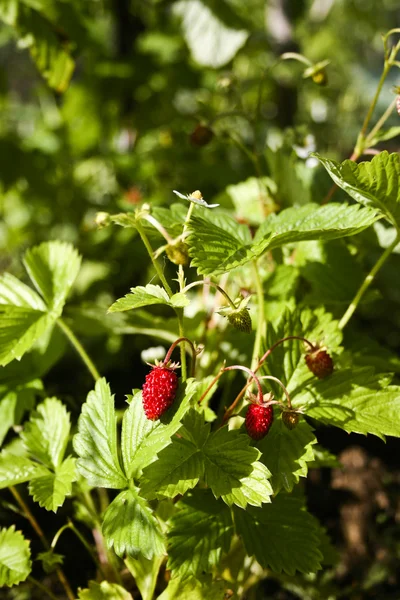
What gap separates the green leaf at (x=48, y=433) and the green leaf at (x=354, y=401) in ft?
1.20

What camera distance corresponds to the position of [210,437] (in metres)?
0.74

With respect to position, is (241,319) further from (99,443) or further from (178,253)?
(99,443)

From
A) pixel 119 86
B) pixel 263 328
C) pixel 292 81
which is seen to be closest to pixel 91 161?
pixel 119 86

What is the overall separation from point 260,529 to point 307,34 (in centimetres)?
401

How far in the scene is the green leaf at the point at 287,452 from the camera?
73cm

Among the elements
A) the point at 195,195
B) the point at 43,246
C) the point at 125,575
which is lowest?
the point at 125,575

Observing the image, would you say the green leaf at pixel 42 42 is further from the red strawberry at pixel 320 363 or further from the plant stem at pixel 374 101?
the red strawberry at pixel 320 363

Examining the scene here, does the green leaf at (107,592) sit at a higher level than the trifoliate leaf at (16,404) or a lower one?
lower

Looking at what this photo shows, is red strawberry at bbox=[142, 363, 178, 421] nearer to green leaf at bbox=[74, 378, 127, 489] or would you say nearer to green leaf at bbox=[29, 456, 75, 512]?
green leaf at bbox=[74, 378, 127, 489]

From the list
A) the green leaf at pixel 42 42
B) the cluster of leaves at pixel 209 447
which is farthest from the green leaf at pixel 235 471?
the green leaf at pixel 42 42

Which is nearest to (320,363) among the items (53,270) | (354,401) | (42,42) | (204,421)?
(354,401)

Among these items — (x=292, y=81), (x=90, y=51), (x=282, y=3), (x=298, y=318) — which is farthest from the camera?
(x=292, y=81)

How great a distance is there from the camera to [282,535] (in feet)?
2.57

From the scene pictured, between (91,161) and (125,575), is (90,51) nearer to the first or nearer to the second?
(91,161)
